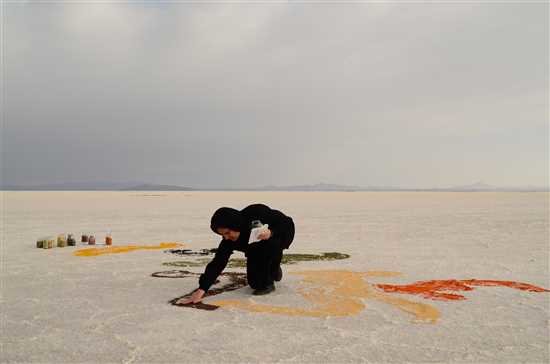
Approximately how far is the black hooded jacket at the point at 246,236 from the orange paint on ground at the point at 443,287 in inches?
61.4

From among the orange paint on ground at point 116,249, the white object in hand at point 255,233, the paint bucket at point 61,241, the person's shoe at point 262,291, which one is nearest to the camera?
the white object in hand at point 255,233

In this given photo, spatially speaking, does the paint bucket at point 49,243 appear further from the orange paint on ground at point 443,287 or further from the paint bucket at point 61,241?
the orange paint on ground at point 443,287

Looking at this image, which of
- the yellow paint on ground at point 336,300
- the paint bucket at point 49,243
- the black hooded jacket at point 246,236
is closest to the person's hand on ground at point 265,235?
the black hooded jacket at point 246,236

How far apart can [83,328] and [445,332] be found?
3.34 m

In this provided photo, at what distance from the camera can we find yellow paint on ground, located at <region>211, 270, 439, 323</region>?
195 inches

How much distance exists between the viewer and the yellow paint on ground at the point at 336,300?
4949 mm

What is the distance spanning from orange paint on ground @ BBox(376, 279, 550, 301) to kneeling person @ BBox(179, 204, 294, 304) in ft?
5.07

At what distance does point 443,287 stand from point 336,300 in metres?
1.66

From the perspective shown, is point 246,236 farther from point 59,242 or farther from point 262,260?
point 59,242

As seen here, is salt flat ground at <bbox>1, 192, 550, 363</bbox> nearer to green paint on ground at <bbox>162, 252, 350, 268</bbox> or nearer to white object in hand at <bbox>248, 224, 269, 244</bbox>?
green paint on ground at <bbox>162, 252, 350, 268</bbox>

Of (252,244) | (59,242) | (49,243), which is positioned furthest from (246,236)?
(59,242)

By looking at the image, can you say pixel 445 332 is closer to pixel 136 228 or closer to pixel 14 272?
pixel 14 272

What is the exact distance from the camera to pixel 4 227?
48.4ft

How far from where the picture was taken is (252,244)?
547 cm
